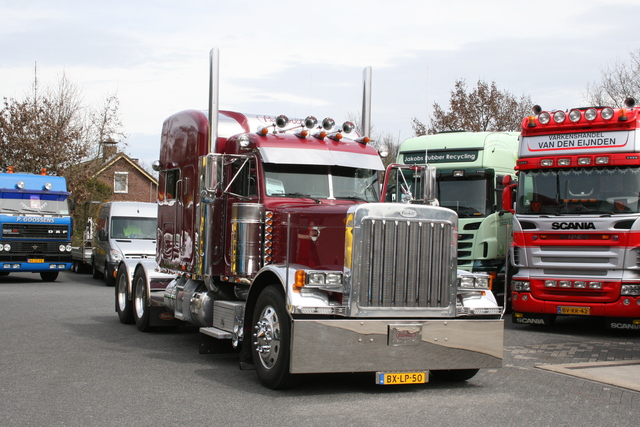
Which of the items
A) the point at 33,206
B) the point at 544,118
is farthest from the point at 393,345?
the point at 33,206

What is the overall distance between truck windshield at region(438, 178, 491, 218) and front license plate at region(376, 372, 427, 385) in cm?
841

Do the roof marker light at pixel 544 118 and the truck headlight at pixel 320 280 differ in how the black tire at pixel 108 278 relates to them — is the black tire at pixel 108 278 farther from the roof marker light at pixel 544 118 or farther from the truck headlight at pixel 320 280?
the truck headlight at pixel 320 280

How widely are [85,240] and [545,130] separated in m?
19.7

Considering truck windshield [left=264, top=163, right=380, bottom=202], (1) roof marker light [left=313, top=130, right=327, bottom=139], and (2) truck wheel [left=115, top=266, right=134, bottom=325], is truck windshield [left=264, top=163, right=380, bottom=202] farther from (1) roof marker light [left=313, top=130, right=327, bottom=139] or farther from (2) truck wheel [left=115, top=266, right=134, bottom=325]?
(2) truck wheel [left=115, top=266, right=134, bottom=325]

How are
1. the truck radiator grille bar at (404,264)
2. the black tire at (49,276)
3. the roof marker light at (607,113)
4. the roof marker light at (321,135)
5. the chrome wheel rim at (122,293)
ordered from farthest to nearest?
the black tire at (49,276) < the chrome wheel rim at (122,293) < the roof marker light at (607,113) < the roof marker light at (321,135) < the truck radiator grille bar at (404,264)

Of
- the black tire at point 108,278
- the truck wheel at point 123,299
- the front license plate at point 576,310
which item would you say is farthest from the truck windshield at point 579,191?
the black tire at point 108,278

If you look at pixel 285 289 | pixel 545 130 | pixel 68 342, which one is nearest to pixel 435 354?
pixel 285 289

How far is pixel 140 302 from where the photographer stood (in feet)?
42.4

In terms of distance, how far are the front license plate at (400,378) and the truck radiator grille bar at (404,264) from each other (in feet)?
2.21

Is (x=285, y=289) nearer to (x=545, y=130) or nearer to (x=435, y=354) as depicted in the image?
(x=435, y=354)

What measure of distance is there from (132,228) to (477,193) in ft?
39.0

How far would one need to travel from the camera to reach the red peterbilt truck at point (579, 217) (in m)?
12.4

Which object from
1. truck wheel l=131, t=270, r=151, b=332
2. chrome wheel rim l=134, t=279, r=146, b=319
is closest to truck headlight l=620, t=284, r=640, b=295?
truck wheel l=131, t=270, r=151, b=332

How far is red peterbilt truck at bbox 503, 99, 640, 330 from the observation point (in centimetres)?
1238
